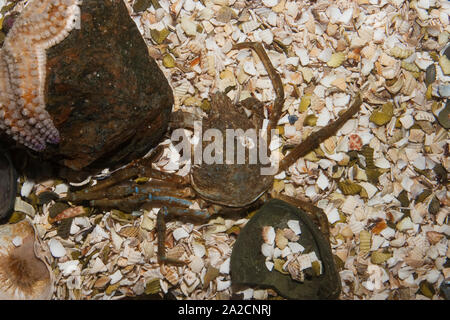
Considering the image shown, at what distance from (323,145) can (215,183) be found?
63cm

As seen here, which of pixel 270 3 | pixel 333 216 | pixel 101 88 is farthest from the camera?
pixel 270 3

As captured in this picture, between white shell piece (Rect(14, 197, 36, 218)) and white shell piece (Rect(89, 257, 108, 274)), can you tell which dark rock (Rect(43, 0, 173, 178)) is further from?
white shell piece (Rect(89, 257, 108, 274))

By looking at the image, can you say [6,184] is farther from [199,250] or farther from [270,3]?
[270,3]

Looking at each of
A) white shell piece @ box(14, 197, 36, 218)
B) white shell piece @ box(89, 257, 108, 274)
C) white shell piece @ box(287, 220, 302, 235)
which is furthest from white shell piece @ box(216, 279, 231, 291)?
white shell piece @ box(14, 197, 36, 218)

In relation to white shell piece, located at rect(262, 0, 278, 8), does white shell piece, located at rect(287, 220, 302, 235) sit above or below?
below

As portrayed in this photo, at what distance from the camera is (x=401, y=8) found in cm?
210

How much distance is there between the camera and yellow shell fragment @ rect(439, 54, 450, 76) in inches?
81.6

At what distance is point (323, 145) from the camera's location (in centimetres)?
203

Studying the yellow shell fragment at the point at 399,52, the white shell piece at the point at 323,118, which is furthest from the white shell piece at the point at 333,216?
the yellow shell fragment at the point at 399,52

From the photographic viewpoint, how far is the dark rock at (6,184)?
6.13ft

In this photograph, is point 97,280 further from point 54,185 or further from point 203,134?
point 203,134

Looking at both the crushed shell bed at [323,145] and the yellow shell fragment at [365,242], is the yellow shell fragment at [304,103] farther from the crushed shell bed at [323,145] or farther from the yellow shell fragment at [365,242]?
the yellow shell fragment at [365,242]

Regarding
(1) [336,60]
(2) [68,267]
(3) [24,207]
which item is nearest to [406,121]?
(1) [336,60]

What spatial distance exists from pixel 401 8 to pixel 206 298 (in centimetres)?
190
